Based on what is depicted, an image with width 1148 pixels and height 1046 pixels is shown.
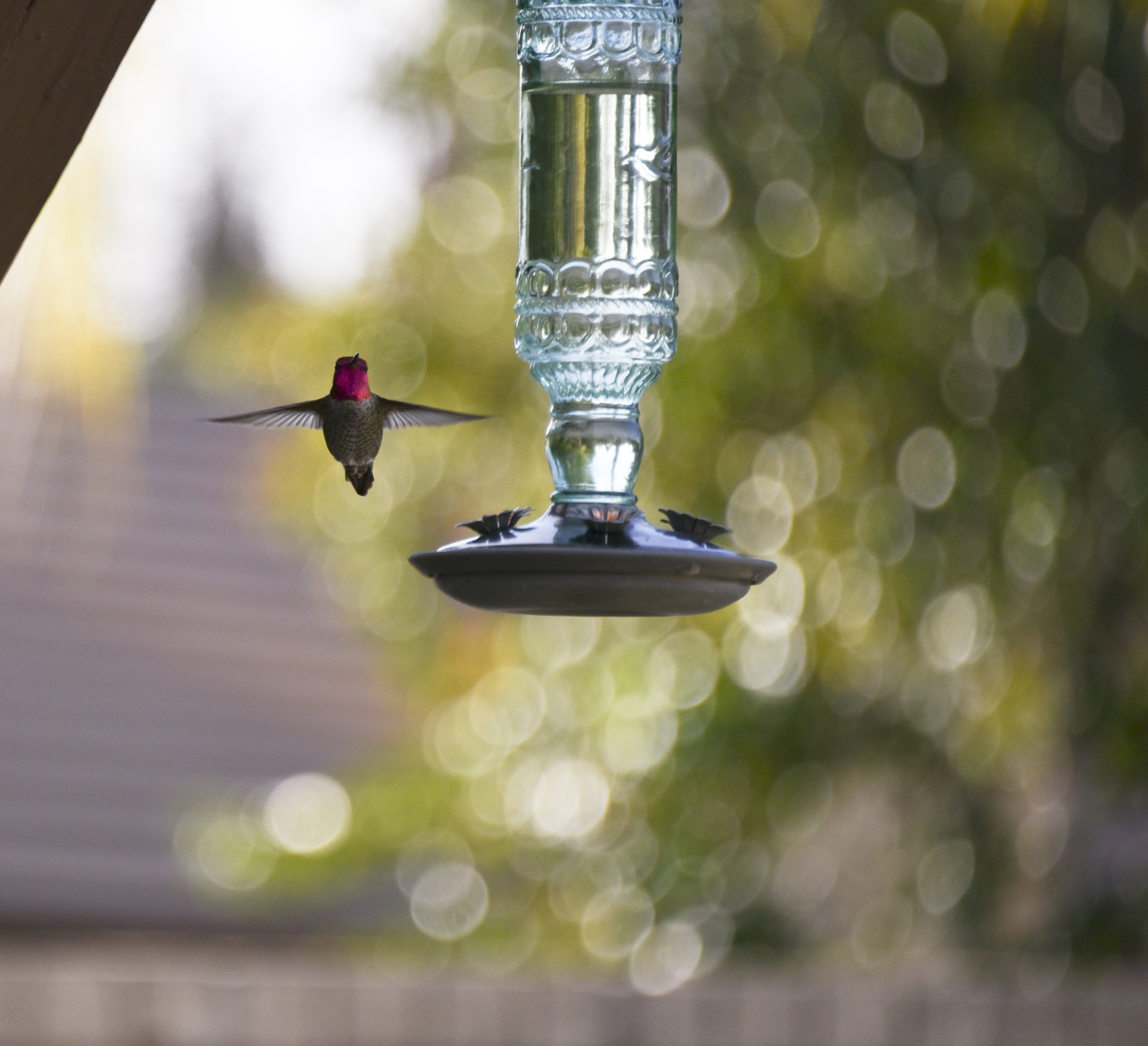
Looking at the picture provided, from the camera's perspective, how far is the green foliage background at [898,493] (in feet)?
13.4

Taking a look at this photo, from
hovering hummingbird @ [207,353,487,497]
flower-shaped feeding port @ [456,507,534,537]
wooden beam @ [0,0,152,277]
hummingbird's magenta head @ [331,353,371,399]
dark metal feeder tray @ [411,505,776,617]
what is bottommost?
dark metal feeder tray @ [411,505,776,617]

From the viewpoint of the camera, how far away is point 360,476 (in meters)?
1.56

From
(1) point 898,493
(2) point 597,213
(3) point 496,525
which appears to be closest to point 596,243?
(2) point 597,213

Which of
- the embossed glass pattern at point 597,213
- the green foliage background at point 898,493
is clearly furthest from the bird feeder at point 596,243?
the green foliage background at point 898,493

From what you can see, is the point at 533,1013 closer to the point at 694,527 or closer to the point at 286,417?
the point at 286,417

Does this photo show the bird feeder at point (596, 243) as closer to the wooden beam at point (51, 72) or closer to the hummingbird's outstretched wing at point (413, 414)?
the hummingbird's outstretched wing at point (413, 414)

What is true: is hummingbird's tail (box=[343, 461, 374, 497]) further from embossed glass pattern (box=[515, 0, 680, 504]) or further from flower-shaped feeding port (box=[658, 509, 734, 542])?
flower-shaped feeding port (box=[658, 509, 734, 542])

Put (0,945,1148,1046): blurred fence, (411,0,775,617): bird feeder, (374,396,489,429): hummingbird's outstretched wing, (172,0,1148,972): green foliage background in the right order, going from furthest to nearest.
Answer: (0,945,1148,1046): blurred fence → (172,0,1148,972): green foliage background → (374,396,489,429): hummingbird's outstretched wing → (411,0,775,617): bird feeder

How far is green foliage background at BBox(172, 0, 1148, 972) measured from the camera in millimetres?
4098

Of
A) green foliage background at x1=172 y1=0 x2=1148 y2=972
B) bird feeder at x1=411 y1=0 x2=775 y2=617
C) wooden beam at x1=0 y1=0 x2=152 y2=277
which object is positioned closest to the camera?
wooden beam at x1=0 y1=0 x2=152 y2=277

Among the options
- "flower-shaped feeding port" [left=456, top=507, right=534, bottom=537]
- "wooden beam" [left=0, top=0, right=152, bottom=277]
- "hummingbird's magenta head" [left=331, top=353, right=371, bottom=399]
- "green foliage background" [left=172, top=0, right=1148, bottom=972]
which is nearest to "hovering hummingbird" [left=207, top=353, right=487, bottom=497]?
"hummingbird's magenta head" [left=331, top=353, right=371, bottom=399]

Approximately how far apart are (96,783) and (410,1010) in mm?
2534

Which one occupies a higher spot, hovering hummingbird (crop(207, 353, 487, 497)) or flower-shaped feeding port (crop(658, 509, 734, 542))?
hovering hummingbird (crop(207, 353, 487, 497))

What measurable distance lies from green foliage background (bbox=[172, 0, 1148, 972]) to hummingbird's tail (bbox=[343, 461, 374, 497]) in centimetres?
258
